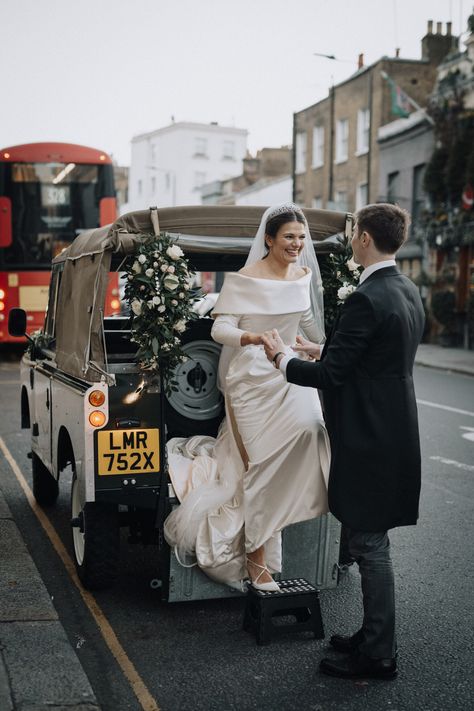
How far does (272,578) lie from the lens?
15.8ft

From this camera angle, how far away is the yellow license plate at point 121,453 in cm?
493

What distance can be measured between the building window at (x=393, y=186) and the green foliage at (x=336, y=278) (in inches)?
1071

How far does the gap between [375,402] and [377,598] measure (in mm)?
906

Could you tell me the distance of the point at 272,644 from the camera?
4.54 metres

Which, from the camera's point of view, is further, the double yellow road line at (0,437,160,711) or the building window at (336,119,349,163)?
the building window at (336,119,349,163)

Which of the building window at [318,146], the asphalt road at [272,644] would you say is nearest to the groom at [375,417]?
the asphalt road at [272,644]

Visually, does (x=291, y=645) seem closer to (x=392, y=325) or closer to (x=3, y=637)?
(x=3, y=637)

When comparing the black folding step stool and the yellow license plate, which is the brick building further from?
the black folding step stool

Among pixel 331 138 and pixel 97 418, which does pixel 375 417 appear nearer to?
pixel 97 418

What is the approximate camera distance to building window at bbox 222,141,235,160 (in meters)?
79.4

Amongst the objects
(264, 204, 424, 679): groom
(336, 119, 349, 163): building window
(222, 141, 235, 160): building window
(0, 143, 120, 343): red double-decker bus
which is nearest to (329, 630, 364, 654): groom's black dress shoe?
(264, 204, 424, 679): groom

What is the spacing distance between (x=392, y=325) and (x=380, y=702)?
5.42 feet

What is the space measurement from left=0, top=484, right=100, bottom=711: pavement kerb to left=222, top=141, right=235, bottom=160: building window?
76271mm

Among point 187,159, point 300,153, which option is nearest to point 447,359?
point 300,153
